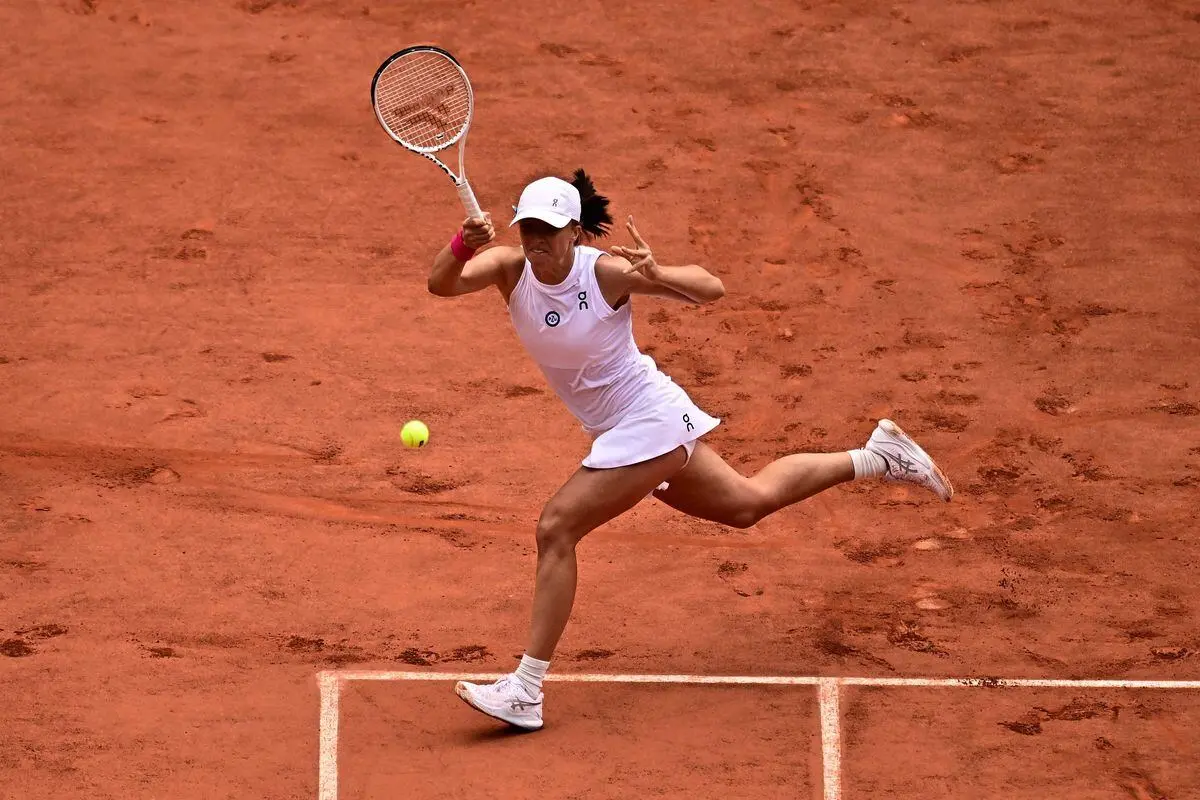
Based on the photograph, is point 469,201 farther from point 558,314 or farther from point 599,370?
point 599,370

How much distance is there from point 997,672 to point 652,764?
1.55m

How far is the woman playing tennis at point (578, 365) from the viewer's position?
19.3 ft

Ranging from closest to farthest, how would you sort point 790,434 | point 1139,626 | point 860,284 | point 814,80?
point 1139,626 → point 790,434 → point 860,284 → point 814,80

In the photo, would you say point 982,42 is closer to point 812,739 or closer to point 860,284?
point 860,284

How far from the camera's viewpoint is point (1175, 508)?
26.0 feet

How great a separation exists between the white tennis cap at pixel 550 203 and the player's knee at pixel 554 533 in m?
1.07


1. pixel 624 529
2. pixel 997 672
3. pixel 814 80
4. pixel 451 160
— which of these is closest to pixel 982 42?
pixel 814 80

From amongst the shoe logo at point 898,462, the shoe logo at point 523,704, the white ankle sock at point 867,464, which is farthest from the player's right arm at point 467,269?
the shoe logo at point 898,462

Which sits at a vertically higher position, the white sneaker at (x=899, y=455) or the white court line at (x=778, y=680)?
the white sneaker at (x=899, y=455)

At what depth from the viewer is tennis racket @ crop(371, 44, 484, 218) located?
647 cm

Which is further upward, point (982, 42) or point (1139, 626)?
point (982, 42)

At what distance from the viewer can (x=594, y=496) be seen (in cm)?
602

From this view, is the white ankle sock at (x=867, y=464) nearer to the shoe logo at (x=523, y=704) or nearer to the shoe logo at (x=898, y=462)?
the shoe logo at (x=898, y=462)

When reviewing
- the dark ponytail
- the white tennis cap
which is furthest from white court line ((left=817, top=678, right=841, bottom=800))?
the white tennis cap
